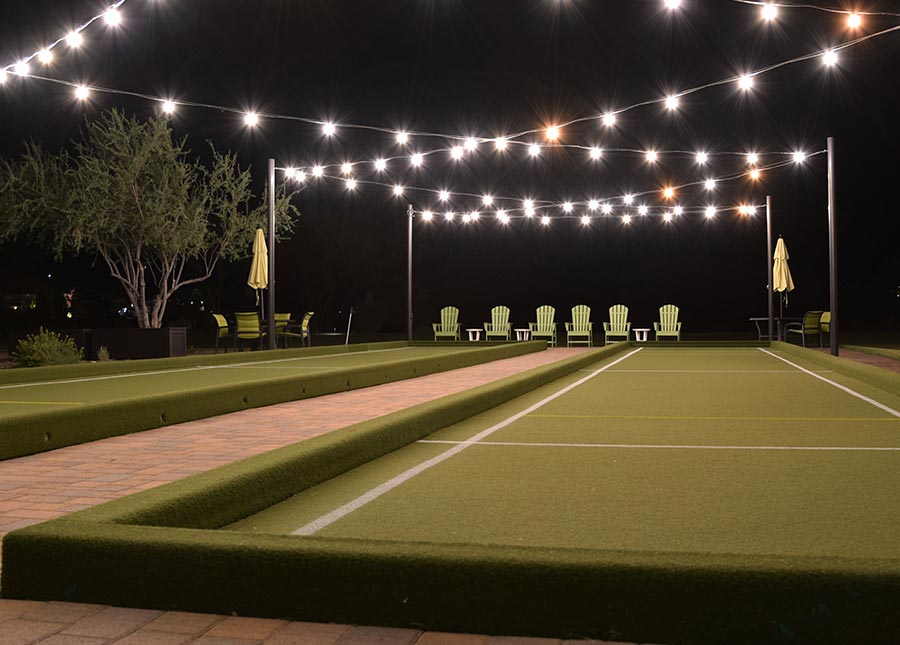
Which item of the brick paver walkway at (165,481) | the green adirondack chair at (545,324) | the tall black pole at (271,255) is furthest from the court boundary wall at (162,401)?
the green adirondack chair at (545,324)

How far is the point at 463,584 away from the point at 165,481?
2.43 m

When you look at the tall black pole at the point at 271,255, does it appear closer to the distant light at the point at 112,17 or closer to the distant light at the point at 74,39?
the distant light at the point at 74,39

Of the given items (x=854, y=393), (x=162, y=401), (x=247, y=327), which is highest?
(x=247, y=327)

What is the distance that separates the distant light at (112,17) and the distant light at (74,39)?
0.47 metres

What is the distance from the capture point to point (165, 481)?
4070 millimetres

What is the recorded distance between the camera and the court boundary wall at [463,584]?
194 centimetres

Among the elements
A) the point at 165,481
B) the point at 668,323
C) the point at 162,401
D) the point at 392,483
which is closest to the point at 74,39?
the point at 162,401

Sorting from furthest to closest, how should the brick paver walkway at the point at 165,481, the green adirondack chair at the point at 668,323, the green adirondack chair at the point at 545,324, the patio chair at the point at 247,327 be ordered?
the green adirondack chair at the point at 545,324 < the green adirondack chair at the point at 668,323 < the patio chair at the point at 247,327 < the brick paver walkway at the point at 165,481

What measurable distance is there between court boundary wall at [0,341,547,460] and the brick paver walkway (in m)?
0.10

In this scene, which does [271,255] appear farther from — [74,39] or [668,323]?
[668,323]

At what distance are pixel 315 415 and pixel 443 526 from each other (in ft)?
12.3

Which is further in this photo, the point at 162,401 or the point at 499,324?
the point at 499,324

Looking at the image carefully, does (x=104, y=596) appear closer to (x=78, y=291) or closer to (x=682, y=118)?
(x=682, y=118)

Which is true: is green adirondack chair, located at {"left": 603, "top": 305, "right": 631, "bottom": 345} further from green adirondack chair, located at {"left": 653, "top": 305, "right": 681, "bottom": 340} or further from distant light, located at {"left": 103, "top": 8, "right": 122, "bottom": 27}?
distant light, located at {"left": 103, "top": 8, "right": 122, "bottom": 27}
